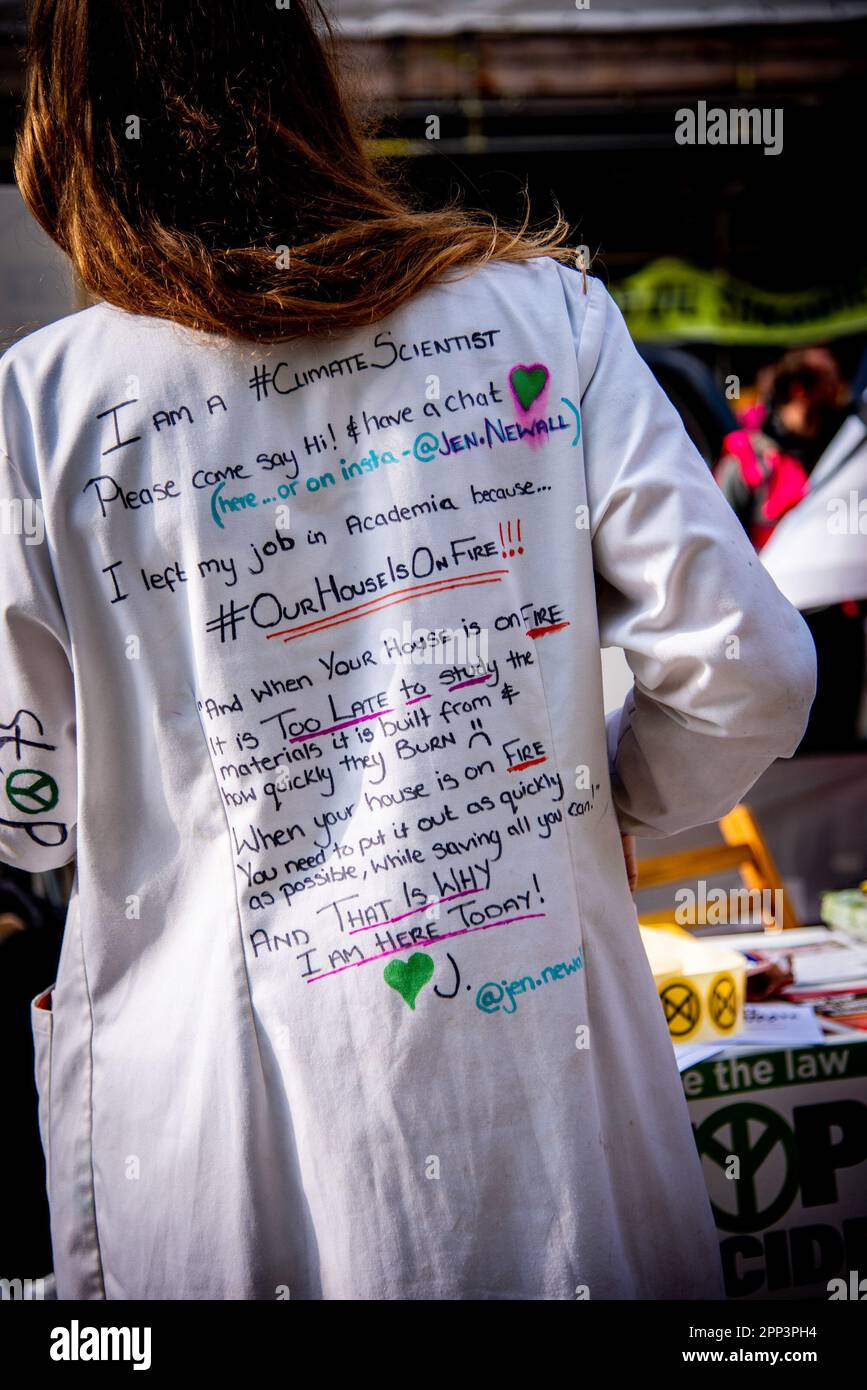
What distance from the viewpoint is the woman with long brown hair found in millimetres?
1128

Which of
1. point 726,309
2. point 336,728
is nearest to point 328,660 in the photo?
point 336,728

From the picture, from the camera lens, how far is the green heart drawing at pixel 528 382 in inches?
46.3

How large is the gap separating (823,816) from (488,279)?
16.8 ft

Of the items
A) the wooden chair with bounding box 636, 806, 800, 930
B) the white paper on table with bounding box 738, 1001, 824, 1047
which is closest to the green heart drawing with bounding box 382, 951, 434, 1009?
the white paper on table with bounding box 738, 1001, 824, 1047

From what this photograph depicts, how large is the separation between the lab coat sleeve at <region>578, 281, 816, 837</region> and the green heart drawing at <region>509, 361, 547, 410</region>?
47 mm

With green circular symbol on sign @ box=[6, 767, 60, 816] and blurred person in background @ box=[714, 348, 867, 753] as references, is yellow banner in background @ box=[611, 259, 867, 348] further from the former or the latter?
green circular symbol on sign @ box=[6, 767, 60, 816]

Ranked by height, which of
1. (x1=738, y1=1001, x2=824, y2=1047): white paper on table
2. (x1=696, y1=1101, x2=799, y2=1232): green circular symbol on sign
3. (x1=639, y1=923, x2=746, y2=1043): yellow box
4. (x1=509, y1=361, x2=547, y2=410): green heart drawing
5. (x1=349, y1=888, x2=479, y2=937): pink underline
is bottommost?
(x1=696, y1=1101, x2=799, y2=1232): green circular symbol on sign

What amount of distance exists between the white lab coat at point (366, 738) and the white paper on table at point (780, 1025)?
97 cm

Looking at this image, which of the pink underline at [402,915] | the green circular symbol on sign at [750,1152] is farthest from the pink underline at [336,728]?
the green circular symbol on sign at [750,1152]

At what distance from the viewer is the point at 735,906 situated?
273 cm

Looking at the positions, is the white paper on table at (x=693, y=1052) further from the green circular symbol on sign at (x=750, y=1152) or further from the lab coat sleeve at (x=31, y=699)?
the lab coat sleeve at (x=31, y=699)

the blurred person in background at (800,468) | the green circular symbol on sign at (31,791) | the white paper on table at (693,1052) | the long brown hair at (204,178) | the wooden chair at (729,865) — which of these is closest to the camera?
the long brown hair at (204,178)

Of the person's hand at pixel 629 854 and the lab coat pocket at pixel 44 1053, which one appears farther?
the person's hand at pixel 629 854

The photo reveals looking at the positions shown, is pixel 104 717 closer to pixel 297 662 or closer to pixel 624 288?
pixel 297 662
